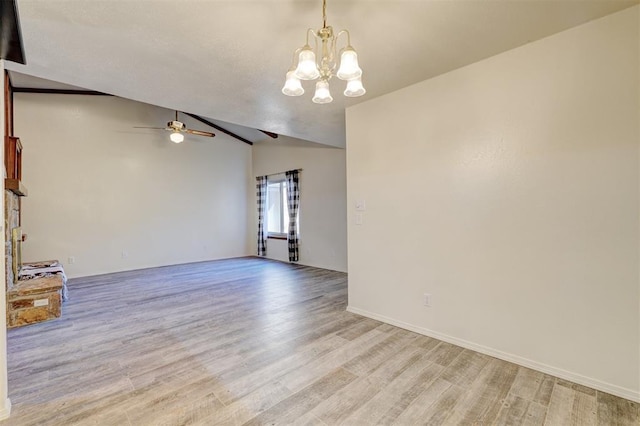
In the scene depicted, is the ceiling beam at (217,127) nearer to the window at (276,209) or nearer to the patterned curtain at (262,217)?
the patterned curtain at (262,217)

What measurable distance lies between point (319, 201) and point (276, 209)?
1988 mm

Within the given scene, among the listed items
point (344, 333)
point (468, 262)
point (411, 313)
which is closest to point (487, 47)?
point (468, 262)

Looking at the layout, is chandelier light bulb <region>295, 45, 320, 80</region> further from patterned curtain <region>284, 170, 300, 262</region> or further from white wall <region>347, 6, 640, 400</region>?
patterned curtain <region>284, 170, 300, 262</region>

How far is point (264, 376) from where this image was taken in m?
2.12

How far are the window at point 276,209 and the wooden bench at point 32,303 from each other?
4766mm

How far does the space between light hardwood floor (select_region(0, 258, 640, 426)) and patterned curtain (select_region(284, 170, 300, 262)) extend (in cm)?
319

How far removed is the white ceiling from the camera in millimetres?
1759

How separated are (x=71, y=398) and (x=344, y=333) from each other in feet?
7.07

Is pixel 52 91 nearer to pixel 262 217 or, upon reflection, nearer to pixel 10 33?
pixel 262 217

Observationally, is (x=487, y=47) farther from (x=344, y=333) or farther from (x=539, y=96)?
(x=344, y=333)

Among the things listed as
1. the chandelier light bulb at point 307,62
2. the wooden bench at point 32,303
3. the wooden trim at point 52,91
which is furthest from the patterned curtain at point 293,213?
the chandelier light bulb at point 307,62

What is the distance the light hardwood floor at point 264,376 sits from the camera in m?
1.72

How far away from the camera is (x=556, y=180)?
6.85 ft

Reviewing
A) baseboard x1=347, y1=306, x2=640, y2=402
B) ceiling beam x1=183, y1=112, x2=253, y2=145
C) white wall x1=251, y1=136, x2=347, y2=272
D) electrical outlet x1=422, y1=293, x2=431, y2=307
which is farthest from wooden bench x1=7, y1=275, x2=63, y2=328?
ceiling beam x1=183, y1=112, x2=253, y2=145
